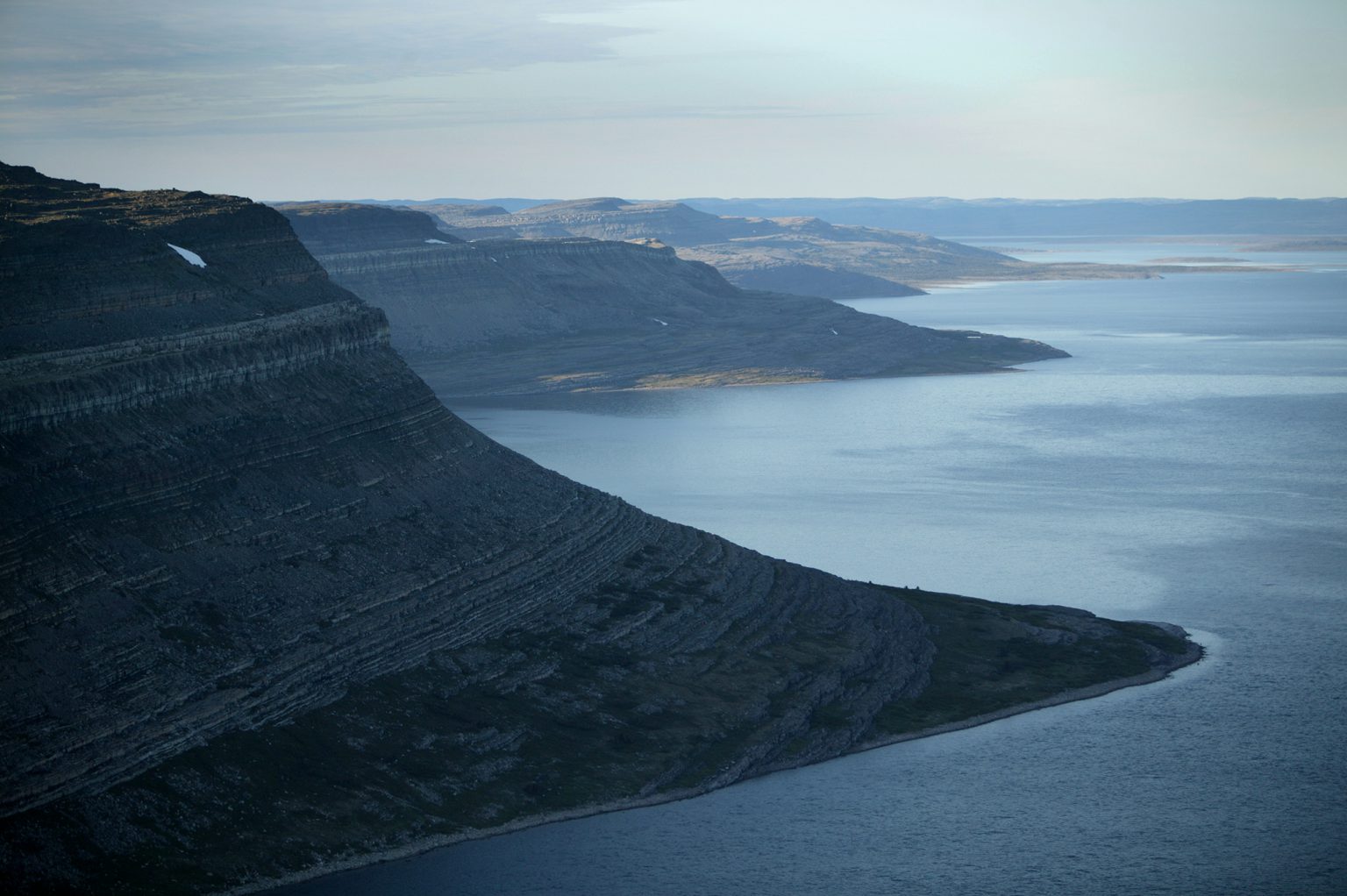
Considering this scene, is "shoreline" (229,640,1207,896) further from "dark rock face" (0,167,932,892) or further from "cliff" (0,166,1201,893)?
"dark rock face" (0,167,932,892)

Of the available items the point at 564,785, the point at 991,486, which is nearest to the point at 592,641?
the point at 564,785

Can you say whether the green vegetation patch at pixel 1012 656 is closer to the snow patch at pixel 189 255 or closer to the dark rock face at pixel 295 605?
the dark rock face at pixel 295 605

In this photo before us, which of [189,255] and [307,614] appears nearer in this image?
[307,614]

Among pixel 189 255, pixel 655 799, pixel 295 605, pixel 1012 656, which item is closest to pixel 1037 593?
pixel 1012 656

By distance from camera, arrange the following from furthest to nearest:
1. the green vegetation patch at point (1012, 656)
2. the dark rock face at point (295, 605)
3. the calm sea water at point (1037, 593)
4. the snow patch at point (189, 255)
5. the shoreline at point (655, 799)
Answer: the snow patch at point (189, 255) → the green vegetation patch at point (1012, 656) → the calm sea water at point (1037, 593) → the dark rock face at point (295, 605) → the shoreline at point (655, 799)

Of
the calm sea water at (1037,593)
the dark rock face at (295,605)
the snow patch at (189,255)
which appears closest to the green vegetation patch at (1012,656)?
the dark rock face at (295,605)

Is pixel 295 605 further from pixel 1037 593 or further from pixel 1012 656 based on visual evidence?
pixel 1037 593
